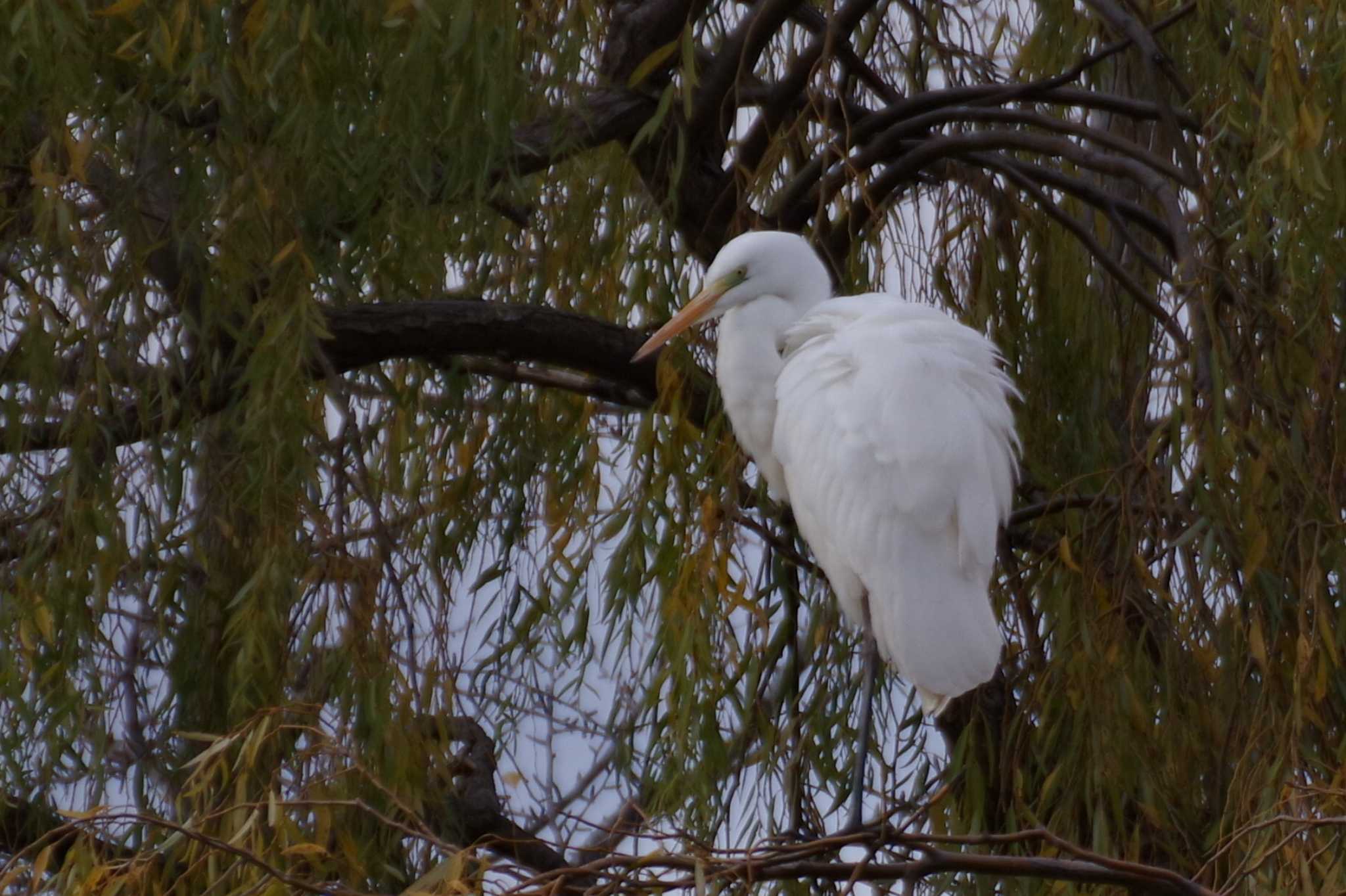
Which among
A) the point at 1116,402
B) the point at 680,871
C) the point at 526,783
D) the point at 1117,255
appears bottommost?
the point at 680,871

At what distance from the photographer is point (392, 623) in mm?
1788

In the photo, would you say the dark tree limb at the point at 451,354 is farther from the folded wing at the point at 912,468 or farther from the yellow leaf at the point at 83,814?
the yellow leaf at the point at 83,814

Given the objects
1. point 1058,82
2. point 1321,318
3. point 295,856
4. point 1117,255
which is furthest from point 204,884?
point 1117,255

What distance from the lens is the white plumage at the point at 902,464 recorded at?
1747 mm

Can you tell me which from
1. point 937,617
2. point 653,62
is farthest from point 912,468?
point 653,62

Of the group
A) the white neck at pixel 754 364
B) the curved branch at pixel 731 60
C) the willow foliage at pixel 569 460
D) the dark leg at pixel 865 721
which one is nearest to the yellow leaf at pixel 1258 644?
the willow foliage at pixel 569 460

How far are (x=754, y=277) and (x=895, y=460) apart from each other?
310 mm

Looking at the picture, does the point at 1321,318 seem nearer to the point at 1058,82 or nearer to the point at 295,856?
the point at 1058,82

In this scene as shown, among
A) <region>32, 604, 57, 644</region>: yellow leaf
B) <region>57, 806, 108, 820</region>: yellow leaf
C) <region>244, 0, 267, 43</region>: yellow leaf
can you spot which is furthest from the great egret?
<region>57, 806, 108, 820</region>: yellow leaf

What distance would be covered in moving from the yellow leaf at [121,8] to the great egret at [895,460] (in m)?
0.64

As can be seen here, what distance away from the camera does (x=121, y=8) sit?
151cm

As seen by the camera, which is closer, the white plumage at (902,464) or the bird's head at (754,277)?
the white plumage at (902,464)

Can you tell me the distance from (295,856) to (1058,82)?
1307 mm

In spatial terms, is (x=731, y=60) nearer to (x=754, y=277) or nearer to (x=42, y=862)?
(x=754, y=277)
